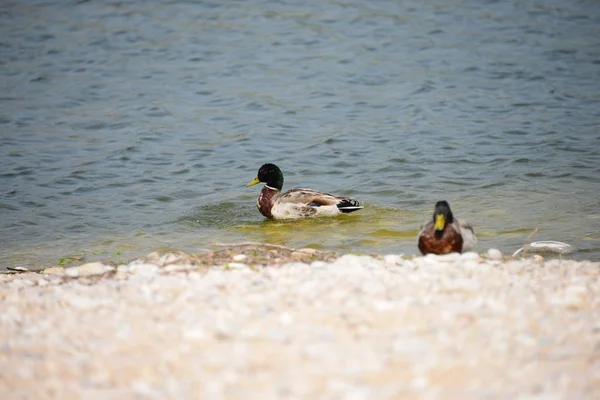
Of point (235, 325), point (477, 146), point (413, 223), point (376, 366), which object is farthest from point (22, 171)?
point (376, 366)

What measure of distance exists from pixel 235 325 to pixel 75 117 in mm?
12168

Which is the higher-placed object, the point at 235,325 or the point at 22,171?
the point at 235,325

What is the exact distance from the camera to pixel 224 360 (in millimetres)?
4805

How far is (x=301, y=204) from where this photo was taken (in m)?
11.9

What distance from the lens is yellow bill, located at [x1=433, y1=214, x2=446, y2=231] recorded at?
815 centimetres

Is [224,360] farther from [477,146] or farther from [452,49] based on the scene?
[452,49]

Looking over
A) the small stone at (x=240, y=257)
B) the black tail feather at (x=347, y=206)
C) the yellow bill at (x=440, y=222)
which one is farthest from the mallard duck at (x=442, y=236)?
the black tail feather at (x=347, y=206)

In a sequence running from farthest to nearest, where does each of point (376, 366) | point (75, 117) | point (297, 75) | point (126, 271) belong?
point (297, 75), point (75, 117), point (126, 271), point (376, 366)

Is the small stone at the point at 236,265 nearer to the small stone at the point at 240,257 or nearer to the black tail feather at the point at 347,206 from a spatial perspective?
the small stone at the point at 240,257

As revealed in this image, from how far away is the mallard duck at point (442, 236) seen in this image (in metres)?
8.20

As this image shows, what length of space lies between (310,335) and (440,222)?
3334mm

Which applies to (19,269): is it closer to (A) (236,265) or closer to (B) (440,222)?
(A) (236,265)

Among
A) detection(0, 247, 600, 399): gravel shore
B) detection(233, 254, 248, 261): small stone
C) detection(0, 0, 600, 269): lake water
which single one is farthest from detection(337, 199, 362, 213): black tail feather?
detection(0, 247, 600, 399): gravel shore

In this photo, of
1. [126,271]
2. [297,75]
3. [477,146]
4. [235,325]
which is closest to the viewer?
[235,325]
